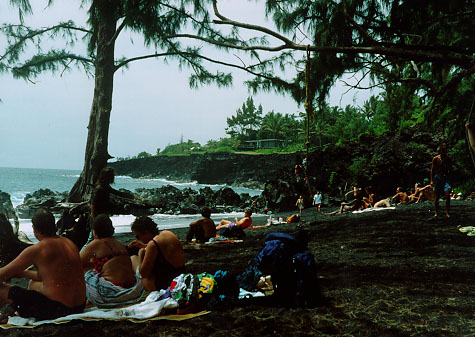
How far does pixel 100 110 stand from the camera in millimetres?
3770

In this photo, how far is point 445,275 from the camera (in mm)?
3666

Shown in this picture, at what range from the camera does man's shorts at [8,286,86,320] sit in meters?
2.25

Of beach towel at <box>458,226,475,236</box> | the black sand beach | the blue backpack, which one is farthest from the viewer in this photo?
beach towel at <box>458,226,475,236</box>

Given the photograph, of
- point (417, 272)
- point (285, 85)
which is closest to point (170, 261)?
A: point (417, 272)

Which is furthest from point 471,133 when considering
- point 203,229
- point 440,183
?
point 203,229

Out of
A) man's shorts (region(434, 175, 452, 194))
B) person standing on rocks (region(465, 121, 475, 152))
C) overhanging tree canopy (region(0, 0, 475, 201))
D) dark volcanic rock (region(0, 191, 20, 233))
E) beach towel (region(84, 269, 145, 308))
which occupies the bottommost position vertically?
beach towel (region(84, 269, 145, 308))

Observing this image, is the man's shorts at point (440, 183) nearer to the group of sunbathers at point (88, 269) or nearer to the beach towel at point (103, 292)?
the group of sunbathers at point (88, 269)

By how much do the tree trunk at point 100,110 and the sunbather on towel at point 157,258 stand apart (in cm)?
105

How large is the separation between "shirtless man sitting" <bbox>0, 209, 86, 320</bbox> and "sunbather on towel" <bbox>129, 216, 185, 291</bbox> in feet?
1.78

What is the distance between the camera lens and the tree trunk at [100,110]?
3.56 meters

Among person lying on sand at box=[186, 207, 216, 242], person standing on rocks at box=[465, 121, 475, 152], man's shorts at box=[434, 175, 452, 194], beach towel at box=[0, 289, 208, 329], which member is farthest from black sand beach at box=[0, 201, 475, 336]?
person standing on rocks at box=[465, 121, 475, 152]

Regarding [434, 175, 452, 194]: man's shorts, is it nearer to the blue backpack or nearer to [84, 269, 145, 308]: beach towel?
the blue backpack

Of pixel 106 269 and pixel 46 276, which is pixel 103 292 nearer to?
pixel 106 269

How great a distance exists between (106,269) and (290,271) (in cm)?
156
